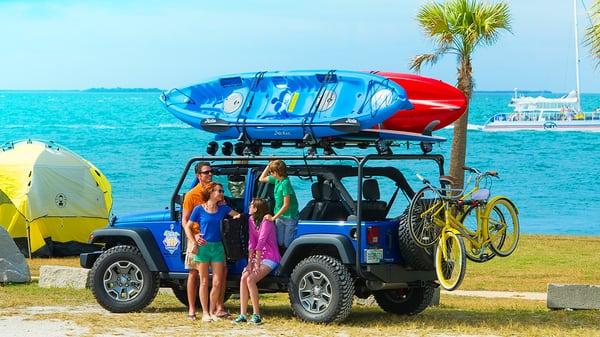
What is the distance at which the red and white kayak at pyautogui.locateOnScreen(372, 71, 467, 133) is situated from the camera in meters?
14.0

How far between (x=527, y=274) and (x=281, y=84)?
29.5 ft

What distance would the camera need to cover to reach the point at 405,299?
1491 cm

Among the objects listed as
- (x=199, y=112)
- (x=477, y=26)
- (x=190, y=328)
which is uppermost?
(x=477, y=26)

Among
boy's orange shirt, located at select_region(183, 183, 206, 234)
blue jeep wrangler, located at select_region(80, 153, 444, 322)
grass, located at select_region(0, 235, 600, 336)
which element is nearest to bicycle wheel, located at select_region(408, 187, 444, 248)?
blue jeep wrangler, located at select_region(80, 153, 444, 322)

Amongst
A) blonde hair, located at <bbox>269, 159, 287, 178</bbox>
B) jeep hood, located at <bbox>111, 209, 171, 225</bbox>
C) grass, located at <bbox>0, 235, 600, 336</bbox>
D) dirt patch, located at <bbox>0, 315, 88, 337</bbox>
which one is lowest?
dirt patch, located at <bbox>0, 315, 88, 337</bbox>

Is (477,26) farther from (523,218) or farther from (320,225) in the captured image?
(523,218)

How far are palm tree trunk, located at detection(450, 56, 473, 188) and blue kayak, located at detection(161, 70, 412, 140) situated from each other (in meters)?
12.8

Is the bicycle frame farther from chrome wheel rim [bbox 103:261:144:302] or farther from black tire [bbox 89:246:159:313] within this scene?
chrome wheel rim [bbox 103:261:144:302]

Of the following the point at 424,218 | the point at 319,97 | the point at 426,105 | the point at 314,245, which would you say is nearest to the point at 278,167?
the point at 314,245

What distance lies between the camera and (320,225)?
13.5 metres

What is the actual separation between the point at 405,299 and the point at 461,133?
1287 centimetres

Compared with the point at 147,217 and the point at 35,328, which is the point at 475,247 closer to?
the point at 147,217

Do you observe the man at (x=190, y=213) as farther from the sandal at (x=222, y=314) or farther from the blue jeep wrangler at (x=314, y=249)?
the blue jeep wrangler at (x=314, y=249)

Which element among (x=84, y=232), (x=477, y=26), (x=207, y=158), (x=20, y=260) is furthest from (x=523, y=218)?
(x=207, y=158)
